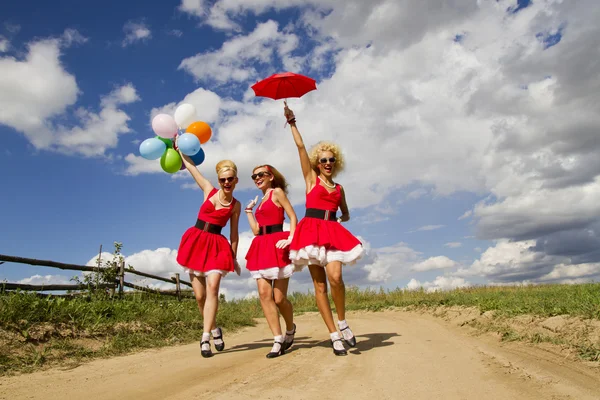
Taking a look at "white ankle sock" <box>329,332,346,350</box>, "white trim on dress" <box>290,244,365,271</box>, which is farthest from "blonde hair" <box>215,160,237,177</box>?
"white ankle sock" <box>329,332,346,350</box>

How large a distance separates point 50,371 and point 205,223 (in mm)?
2132

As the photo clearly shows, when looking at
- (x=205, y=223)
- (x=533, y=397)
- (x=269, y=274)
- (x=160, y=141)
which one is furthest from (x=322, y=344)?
(x=160, y=141)

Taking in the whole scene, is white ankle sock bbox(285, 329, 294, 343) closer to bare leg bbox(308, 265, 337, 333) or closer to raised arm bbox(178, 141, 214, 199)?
bare leg bbox(308, 265, 337, 333)

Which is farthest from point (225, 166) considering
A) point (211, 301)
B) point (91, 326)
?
point (91, 326)

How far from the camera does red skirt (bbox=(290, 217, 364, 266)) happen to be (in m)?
4.46

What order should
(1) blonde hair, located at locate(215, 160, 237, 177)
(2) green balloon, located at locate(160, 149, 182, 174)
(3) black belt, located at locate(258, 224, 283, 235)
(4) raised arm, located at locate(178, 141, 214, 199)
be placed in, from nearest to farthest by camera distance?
(3) black belt, located at locate(258, 224, 283, 235) < (1) blonde hair, located at locate(215, 160, 237, 177) < (4) raised arm, located at locate(178, 141, 214, 199) < (2) green balloon, located at locate(160, 149, 182, 174)

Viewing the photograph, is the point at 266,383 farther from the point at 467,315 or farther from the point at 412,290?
the point at 412,290

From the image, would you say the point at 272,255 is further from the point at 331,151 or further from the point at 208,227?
the point at 331,151

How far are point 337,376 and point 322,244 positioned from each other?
1.40 m

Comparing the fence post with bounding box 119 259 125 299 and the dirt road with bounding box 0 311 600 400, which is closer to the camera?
the dirt road with bounding box 0 311 600 400

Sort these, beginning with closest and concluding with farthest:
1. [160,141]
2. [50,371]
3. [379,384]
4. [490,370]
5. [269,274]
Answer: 1. [379,384]
2. [490,370]
3. [50,371]
4. [269,274]
5. [160,141]

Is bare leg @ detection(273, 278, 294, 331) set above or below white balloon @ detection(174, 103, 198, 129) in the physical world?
below

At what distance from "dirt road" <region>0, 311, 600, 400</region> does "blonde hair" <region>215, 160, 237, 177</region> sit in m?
2.11

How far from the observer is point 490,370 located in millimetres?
3568
